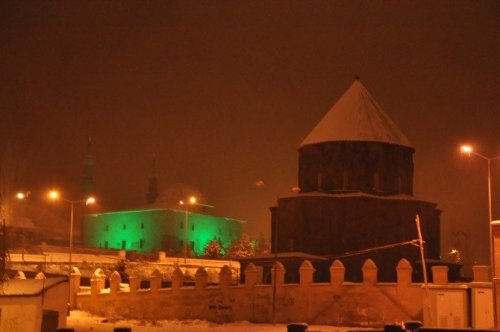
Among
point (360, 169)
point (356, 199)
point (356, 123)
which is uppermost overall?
point (356, 123)

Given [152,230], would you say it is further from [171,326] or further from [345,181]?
[171,326]

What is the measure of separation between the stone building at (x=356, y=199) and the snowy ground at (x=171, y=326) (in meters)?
11.8

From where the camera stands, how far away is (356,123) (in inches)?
2379

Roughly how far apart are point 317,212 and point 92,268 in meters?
22.8

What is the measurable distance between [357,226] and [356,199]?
1.83m

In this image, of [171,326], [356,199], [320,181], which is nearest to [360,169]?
[356,199]

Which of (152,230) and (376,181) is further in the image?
(152,230)

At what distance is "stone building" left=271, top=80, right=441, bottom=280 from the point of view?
56344 millimetres

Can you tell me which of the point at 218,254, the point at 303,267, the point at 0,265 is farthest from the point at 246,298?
the point at 218,254

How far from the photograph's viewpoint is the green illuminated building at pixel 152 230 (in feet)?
369

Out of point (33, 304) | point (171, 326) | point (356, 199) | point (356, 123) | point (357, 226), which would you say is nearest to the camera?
point (33, 304)

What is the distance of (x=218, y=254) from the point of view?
106562 millimetres

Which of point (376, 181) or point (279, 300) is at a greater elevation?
point (376, 181)

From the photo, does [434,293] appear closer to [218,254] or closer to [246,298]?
[246,298]
